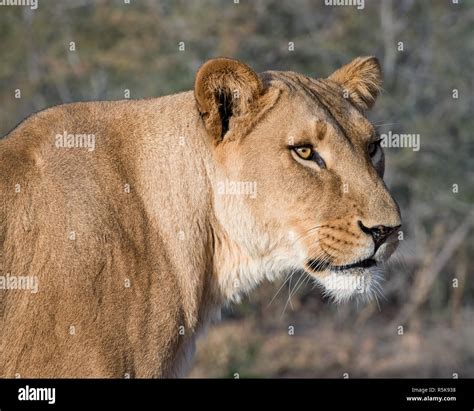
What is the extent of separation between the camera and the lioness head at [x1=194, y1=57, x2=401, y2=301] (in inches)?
166

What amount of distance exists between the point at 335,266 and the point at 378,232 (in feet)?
0.86

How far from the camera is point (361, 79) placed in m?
5.00

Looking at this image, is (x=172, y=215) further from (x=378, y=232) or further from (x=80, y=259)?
(x=378, y=232)

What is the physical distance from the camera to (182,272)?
417cm

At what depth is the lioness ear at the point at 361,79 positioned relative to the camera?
16.3 ft

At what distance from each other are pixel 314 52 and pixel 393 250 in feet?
24.0

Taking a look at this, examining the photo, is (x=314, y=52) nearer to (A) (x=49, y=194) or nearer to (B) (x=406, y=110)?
(B) (x=406, y=110)

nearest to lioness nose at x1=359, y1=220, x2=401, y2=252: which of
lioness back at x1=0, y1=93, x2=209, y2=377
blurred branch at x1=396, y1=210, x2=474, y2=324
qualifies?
lioness back at x1=0, y1=93, x2=209, y2=377

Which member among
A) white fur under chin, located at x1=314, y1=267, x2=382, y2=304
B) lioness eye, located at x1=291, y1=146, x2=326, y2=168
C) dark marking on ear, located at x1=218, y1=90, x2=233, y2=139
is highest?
dark marking on ear, located at x1=218, y1=90, x2=233, y2=139
